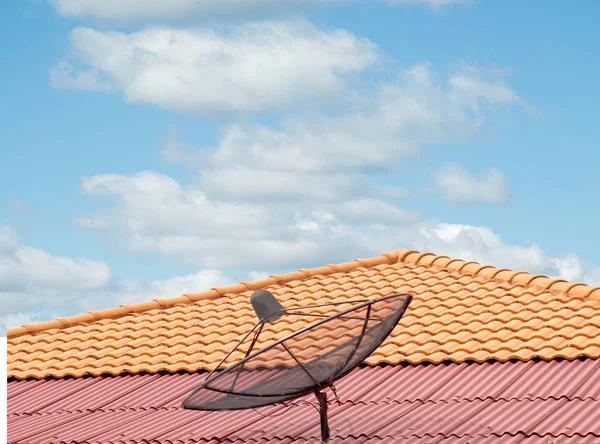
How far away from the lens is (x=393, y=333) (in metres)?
16.0

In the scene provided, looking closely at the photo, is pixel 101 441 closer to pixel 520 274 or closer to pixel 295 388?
pixel 295 388

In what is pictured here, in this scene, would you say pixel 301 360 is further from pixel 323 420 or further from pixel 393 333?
pixel 393 333

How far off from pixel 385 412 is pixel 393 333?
301cm

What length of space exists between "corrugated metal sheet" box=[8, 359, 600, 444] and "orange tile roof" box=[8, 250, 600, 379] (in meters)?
0.48

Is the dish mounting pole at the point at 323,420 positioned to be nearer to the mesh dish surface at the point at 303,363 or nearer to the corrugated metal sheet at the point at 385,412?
the mesh dish surface at the point at 303,363

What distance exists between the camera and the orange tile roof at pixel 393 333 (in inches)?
586

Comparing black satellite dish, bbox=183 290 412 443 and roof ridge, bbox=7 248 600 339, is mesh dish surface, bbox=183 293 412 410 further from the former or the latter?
roof ridge, bbox=7 248 600 339

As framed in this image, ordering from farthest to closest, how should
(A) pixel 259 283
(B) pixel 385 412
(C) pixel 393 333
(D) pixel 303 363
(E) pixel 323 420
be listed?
(A) pixel 259 283
(C) pixel 393 333
(B) pixel 385 412
(D) pixel 303 363
(E) pixel 323 420

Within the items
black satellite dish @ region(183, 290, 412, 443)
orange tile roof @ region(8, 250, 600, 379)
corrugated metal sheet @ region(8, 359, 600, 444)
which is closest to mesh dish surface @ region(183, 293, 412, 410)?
black satellite dish @ region(183, 290, 412, 443)

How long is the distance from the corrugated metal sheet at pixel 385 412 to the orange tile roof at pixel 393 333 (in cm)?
48

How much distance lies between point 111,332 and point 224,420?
20.0 ft

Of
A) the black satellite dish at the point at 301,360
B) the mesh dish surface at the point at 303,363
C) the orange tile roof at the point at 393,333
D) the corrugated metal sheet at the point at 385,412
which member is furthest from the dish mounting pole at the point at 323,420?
the orange tile roof at the point at 393,333

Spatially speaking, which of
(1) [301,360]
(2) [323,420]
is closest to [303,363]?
(1) [301,360]

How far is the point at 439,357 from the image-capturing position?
575 inches
